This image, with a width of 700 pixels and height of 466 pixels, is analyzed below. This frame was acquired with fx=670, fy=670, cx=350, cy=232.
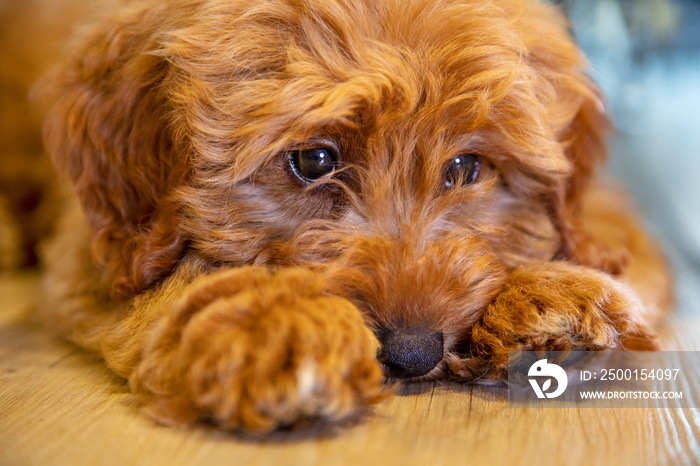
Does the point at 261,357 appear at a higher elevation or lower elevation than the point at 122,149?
lower

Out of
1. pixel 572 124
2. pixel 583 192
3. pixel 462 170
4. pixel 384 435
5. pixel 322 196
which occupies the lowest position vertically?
pixel 384 435

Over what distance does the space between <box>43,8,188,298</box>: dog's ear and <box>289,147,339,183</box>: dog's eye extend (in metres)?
0.27

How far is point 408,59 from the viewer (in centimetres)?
155

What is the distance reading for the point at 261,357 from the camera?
1232mm

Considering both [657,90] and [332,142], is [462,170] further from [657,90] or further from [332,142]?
[657,90]

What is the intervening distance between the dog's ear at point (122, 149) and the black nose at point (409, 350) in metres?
0.61

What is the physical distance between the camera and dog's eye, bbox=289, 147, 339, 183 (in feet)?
5.38

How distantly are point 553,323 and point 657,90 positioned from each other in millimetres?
3291

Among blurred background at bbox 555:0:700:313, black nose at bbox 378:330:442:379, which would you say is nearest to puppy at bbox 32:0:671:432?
black nose at bbox 378:330:442:379

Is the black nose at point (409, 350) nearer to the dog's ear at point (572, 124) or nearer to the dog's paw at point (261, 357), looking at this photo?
the dog's paw at point (261, 357)

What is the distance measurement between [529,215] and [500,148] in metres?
0.29

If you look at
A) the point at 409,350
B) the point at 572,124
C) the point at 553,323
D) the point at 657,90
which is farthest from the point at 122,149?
the point at 657,90

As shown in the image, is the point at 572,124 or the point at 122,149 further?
the point at 572,124

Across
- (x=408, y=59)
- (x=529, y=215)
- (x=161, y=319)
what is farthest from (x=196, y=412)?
(x=529, y=215)
